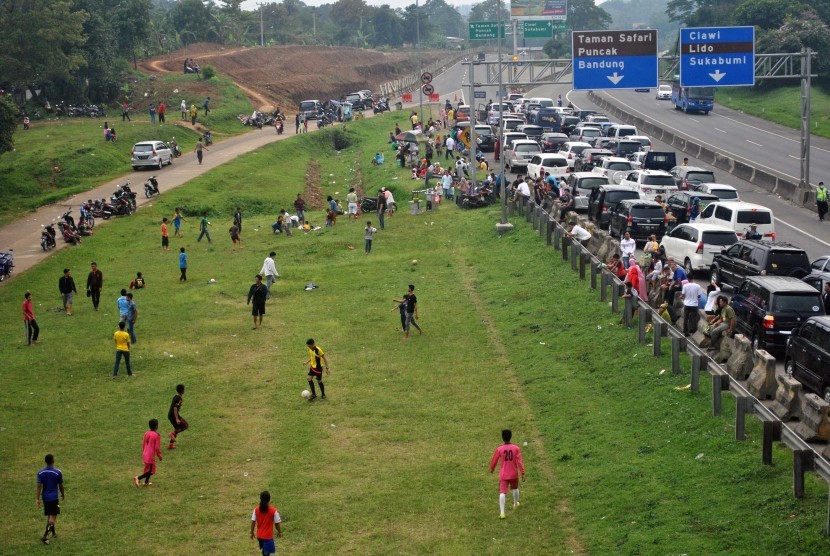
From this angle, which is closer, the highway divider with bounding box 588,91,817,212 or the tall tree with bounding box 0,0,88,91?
the highway divider with bounding box 588,91,817,212

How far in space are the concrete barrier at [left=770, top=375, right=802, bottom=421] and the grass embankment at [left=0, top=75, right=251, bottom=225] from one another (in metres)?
40.2

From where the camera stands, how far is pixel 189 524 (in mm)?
16984

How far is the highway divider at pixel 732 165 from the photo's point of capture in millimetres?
44250

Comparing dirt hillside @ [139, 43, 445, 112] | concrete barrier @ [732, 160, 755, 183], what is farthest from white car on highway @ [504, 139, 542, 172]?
dirt hillside @ [139, 43, 445, 112]

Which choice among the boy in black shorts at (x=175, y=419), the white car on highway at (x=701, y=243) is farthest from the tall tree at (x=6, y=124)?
the boy in black shorts at (x=175, y=419)

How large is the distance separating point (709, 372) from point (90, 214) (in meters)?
33.5

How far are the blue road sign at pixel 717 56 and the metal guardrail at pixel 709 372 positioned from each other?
1083 centimetres

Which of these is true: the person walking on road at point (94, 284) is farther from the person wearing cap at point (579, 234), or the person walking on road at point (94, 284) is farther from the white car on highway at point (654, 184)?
the white car on highway at point (654, 184)

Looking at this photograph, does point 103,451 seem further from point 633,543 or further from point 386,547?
point 633,543

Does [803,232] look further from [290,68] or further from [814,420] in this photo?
[290,68]

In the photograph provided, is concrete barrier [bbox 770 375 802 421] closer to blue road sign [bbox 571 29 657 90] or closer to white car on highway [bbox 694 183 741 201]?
white car on highway [bbox 694 183 741 201]

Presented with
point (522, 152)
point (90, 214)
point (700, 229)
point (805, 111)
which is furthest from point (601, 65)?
point (90, 214)

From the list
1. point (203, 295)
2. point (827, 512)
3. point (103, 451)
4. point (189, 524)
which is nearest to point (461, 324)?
point (203, 295)

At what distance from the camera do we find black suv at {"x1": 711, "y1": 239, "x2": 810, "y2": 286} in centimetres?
2598
